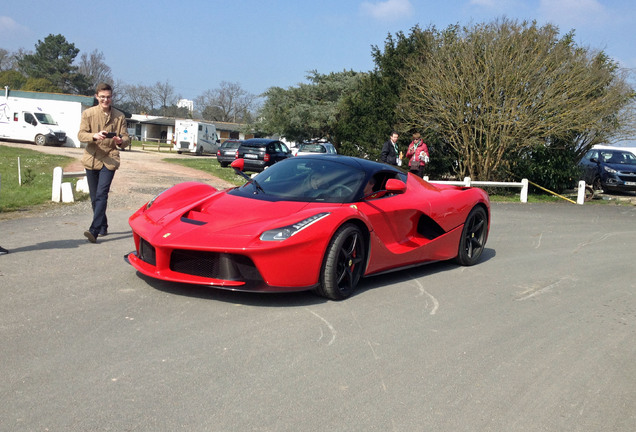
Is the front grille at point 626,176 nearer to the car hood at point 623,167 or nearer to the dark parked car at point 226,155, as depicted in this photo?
the car hood at point 623,167

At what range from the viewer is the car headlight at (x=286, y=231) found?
195 inches

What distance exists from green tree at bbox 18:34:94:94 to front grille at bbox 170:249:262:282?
87524 mm

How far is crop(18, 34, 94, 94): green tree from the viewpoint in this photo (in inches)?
3332

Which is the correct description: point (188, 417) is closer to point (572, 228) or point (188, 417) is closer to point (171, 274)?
point (171, 274)

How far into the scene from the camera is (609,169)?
832 inches

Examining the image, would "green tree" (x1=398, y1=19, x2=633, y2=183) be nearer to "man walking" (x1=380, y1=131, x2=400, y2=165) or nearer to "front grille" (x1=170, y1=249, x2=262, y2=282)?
"man walking" (x1=380, y1=131, x2=400, y2=165)

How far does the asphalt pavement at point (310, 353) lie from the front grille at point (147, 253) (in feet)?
0.96

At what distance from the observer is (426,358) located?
165 inches

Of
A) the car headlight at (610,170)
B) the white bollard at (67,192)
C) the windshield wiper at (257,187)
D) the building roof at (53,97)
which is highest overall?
the building roof at (53,97)

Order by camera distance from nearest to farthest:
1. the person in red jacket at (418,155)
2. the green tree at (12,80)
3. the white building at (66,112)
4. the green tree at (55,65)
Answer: the person in red jacket at (418,155) < the white building at (66,112) < the green tree at (12,80) < the green tree at (55,65)

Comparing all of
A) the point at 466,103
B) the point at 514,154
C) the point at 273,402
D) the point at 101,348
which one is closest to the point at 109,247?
the point at 101,348

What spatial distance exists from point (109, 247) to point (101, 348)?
3.68 m

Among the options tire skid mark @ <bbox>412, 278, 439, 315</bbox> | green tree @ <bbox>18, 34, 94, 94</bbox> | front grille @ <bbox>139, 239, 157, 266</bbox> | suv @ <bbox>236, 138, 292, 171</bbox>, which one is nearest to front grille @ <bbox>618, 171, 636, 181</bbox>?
suv @ <bbox>236, 138, 292, 171</bbox>

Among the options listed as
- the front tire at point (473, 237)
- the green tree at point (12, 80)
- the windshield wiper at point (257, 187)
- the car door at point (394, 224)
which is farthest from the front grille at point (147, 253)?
the green tree at point (12, 80)
